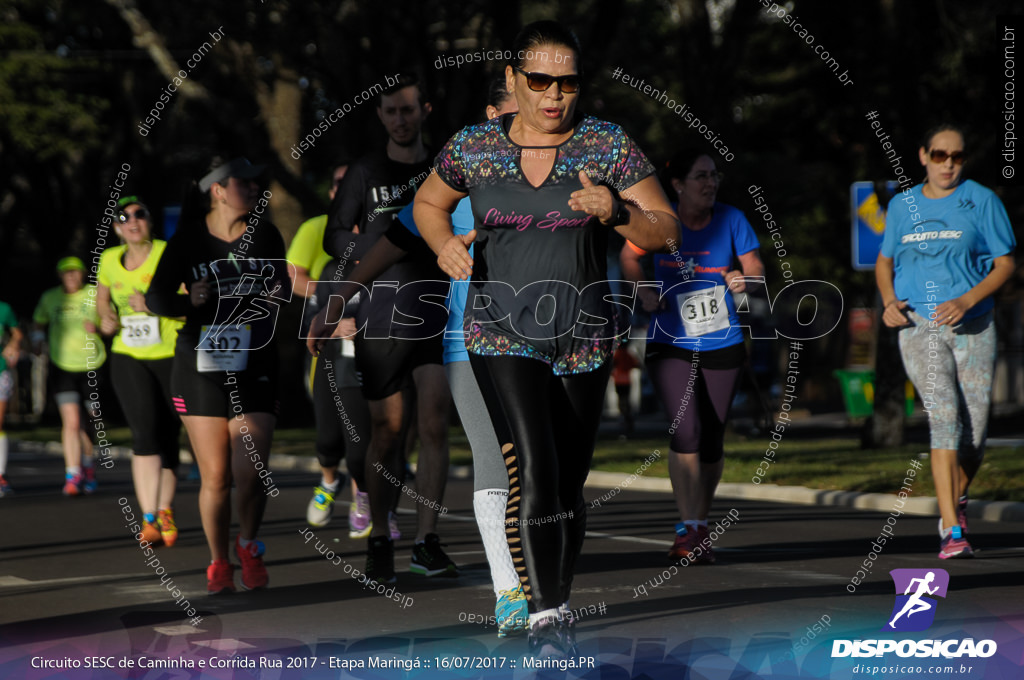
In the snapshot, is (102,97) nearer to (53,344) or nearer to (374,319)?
(53,344)

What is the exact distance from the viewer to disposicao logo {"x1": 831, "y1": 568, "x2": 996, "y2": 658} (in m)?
4.93

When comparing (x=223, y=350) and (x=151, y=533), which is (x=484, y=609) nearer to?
(x=223, y=350)

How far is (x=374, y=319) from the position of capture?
7.11m

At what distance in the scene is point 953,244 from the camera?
7.50 m

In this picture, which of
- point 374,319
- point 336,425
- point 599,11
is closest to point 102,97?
point 599,11

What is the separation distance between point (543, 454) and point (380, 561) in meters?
2.35

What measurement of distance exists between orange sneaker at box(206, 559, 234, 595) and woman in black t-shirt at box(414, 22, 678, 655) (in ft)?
7.45

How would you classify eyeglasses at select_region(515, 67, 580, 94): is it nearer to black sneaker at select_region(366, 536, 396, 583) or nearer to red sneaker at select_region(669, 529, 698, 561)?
black sneaker at select_region(366, 536, 396, 583)

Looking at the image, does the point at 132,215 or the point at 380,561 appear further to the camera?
the point at 132,215

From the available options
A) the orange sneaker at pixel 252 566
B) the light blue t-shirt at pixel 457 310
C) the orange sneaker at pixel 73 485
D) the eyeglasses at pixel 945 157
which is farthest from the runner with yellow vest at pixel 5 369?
the eyeglasses at pixel 945 157

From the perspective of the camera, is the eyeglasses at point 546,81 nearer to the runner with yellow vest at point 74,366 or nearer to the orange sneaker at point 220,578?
the orange sneaker at point 220,578

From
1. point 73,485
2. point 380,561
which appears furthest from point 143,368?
point 73,485

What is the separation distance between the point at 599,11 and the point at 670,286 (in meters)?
13.0

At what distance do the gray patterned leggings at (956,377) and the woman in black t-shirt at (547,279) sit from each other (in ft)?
10.4
